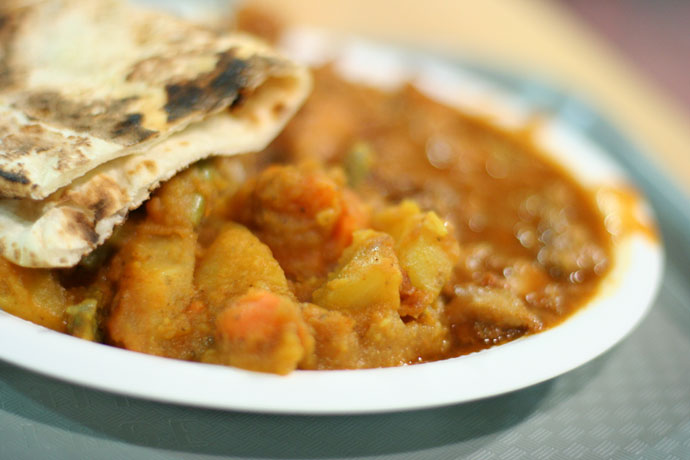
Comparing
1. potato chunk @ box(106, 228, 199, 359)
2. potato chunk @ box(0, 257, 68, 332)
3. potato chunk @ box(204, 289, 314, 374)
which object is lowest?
potato chunk @ box(0, 257, 68, 332)

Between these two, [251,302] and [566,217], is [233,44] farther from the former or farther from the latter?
[566,217]

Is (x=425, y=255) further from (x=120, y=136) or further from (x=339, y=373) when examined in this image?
(x=120, y=136)

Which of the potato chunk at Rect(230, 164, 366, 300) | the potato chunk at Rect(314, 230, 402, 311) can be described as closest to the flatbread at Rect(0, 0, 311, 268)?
the potato chunk at Rect(230, 164, 366, 300)

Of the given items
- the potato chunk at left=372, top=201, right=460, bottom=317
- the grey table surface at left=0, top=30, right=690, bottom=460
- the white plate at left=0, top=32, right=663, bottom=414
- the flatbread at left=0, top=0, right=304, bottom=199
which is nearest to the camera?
the white plate at left=0, top=32, right=663, bottom=414

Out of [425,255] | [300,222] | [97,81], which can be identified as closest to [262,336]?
[300,222]

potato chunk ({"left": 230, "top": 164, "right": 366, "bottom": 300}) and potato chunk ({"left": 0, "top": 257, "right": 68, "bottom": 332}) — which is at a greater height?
potato chunk ({"left": 230, "top": 164, "right": 366, "bottom": 300})

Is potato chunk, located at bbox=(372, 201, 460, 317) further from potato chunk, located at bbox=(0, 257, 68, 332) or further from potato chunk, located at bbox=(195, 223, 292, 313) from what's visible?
potato chunk, located at bbox=(0, 257, 68, 332)
